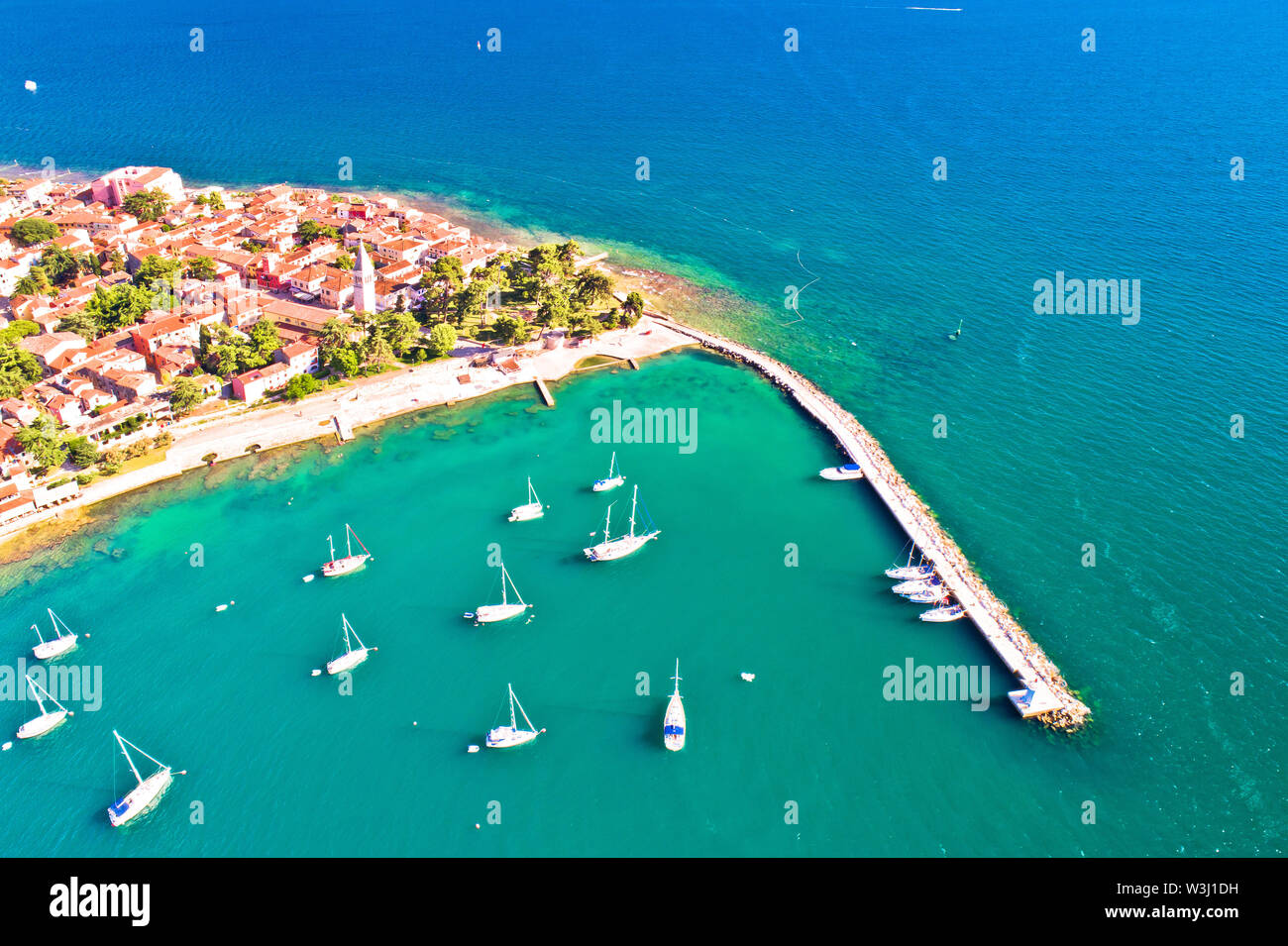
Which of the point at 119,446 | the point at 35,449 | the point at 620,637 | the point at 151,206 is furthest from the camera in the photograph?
the point at 151,206

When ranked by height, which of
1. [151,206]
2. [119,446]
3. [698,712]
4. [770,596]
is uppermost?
[151,206]

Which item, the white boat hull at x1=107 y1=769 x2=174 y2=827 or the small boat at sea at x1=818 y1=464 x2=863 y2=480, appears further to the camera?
the small boat at sea at x1=818 y1=464 x2=863 y2=480

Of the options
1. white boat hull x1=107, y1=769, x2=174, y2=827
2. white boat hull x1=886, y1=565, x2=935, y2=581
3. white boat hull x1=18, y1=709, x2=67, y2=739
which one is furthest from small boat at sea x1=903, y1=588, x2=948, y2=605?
white boat hull x1=18, y1=709, x2=67, y2=739

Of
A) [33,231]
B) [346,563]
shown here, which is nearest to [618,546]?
[346,563]

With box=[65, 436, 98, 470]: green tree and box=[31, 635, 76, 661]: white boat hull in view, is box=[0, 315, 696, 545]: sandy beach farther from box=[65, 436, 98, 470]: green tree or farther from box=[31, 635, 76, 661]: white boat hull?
box=[31, 635, 76, 661]: white boat hull

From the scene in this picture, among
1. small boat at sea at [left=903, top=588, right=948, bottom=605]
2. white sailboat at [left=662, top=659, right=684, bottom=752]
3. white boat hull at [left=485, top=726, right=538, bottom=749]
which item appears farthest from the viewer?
small boat at sea at [left=903, top=588, right=948, bottom=605]
